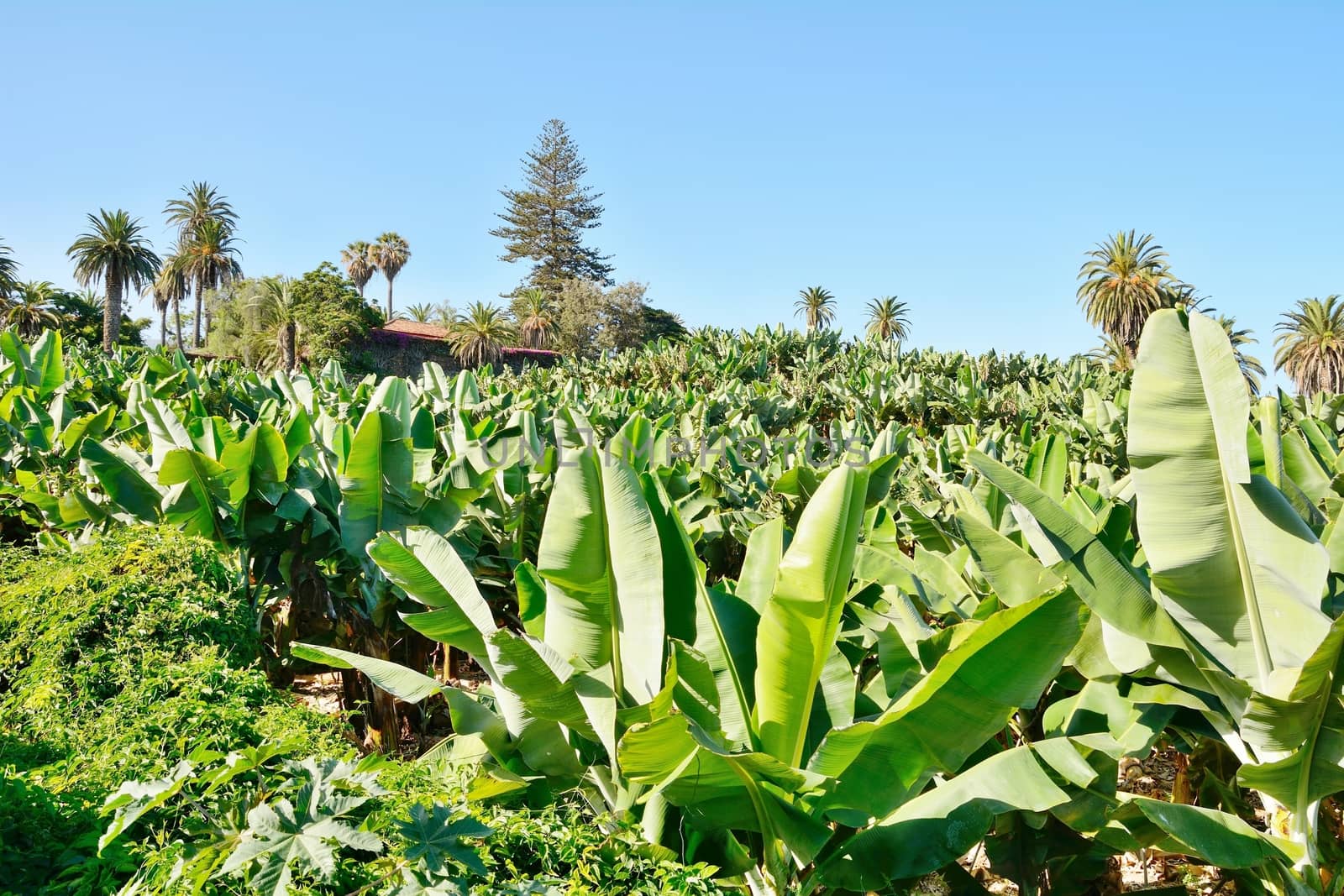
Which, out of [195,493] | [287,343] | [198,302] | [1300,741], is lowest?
[1300,741]

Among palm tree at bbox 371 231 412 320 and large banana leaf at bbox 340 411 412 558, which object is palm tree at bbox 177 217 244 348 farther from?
large banana leaf at bbox 340 411 412 558

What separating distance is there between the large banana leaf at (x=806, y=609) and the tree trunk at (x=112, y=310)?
51740 mm

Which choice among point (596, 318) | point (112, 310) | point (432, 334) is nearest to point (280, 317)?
point (112, 310)

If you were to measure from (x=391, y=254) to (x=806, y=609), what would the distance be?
285ft

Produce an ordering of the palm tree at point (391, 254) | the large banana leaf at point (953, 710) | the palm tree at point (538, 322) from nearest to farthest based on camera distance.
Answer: the large banana leaf at point (953, 710) → the palm tree at point (538, 322) → the palm tree at point (391, 254)

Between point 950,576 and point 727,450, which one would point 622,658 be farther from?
point 727,450

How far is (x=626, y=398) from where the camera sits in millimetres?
9312

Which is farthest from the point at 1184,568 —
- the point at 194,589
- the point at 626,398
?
the point at 626,398

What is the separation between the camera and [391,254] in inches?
3258

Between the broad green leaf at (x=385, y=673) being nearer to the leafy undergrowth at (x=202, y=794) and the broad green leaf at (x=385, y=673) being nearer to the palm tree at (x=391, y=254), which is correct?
the leafy undergrowth at (x=202, y=794)

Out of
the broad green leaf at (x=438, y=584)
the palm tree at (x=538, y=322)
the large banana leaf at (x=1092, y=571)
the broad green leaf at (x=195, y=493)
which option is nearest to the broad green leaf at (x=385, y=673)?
the broad green leaf at (x=438, y=584)

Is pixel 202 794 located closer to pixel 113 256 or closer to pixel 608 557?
pixel 608 557

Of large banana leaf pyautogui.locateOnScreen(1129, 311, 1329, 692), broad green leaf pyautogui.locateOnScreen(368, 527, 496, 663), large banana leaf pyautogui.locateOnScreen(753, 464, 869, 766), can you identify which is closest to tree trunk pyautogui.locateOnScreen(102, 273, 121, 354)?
broad green leaf pyautogui.locateOnScreen(368, 527, 496, 663)

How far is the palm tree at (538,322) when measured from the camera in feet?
196
